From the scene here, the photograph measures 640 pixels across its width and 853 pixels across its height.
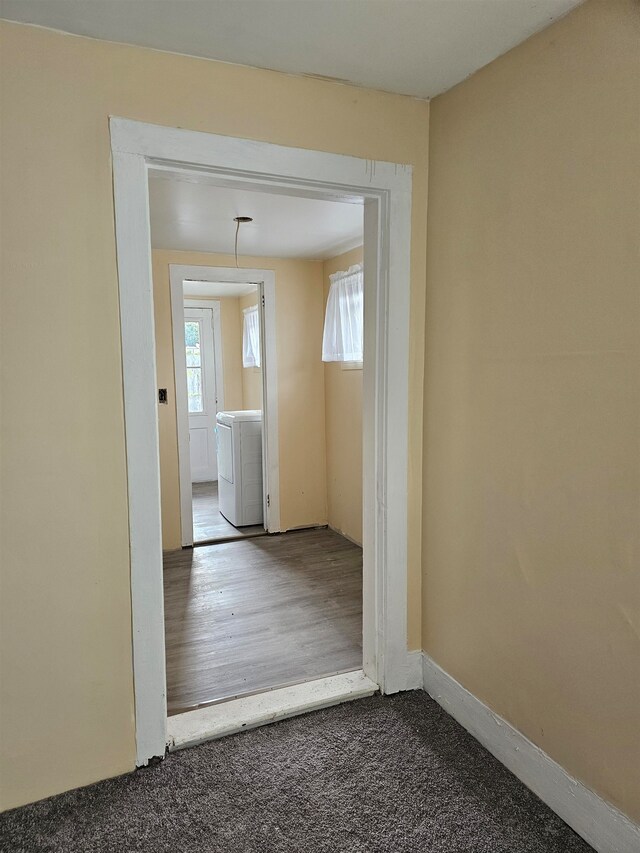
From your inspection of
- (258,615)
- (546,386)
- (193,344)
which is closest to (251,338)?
(193,344)

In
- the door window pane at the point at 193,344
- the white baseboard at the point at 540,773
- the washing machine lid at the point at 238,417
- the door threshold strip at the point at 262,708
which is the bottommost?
the door threshold strip at the point at 262,708

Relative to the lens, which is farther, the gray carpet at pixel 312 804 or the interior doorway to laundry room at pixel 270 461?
the interior doorway to laundry room at pixel 270 461

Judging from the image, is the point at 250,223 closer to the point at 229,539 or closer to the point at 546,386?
the point at 546,386

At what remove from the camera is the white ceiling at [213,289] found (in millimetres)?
5875

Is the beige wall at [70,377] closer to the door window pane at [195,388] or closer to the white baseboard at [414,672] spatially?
the white baseboard at [414,672]

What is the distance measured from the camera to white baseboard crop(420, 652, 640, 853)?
1.48 m

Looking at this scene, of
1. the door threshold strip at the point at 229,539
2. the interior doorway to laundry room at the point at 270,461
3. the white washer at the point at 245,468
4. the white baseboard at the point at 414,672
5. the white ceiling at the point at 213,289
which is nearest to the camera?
the white baseboard at the point at 414,672

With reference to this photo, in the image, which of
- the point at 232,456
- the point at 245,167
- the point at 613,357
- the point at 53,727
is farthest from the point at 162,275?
the point at 613,357

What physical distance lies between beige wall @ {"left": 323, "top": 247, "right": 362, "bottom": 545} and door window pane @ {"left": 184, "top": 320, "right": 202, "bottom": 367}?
8.64 feet

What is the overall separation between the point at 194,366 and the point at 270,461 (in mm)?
2694

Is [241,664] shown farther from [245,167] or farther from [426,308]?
[245,167]

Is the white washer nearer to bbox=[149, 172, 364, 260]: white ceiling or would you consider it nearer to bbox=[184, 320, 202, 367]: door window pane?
bbox=[149, 172, 364, 260]: white ceiling

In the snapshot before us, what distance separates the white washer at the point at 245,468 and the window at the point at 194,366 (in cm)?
198

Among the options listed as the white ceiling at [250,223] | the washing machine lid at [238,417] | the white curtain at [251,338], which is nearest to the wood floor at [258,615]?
the washing machine lid at [238,417]
